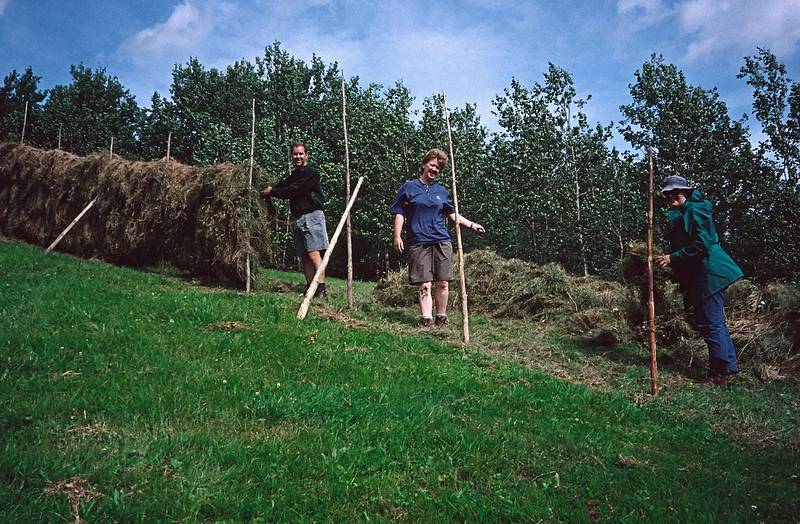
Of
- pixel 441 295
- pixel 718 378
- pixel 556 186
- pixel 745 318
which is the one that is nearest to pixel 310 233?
pixel 441 295

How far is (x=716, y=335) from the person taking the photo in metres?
5.94

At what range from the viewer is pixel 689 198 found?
650cm

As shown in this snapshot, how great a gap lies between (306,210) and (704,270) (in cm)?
614

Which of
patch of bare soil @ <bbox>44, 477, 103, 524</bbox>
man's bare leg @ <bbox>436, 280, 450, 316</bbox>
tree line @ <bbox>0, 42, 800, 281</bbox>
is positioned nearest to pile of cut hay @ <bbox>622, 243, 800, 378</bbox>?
man's bare leg @ <bbox>436, 280, 450, 316</bbox>

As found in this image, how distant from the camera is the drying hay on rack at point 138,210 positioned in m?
10.8

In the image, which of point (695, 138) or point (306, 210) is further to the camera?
point (695, 138)

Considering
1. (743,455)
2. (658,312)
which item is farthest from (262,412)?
(658,312)

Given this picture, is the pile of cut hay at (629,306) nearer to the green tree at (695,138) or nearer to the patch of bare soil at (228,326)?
the patch of bare soil at (228,326)

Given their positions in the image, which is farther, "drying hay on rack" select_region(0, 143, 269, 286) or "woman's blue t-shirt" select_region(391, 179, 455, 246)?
"drying hay on rack" select_region(0, 143, 269, 286)

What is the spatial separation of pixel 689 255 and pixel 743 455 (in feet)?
9.17

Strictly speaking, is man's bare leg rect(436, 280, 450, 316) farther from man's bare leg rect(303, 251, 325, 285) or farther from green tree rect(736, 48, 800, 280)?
green tree rect(736, 48, 800, 280)

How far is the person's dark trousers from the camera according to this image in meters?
5.93

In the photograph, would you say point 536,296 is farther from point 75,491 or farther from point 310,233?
point 75,491

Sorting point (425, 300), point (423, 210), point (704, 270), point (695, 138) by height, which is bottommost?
point (425, 300)
